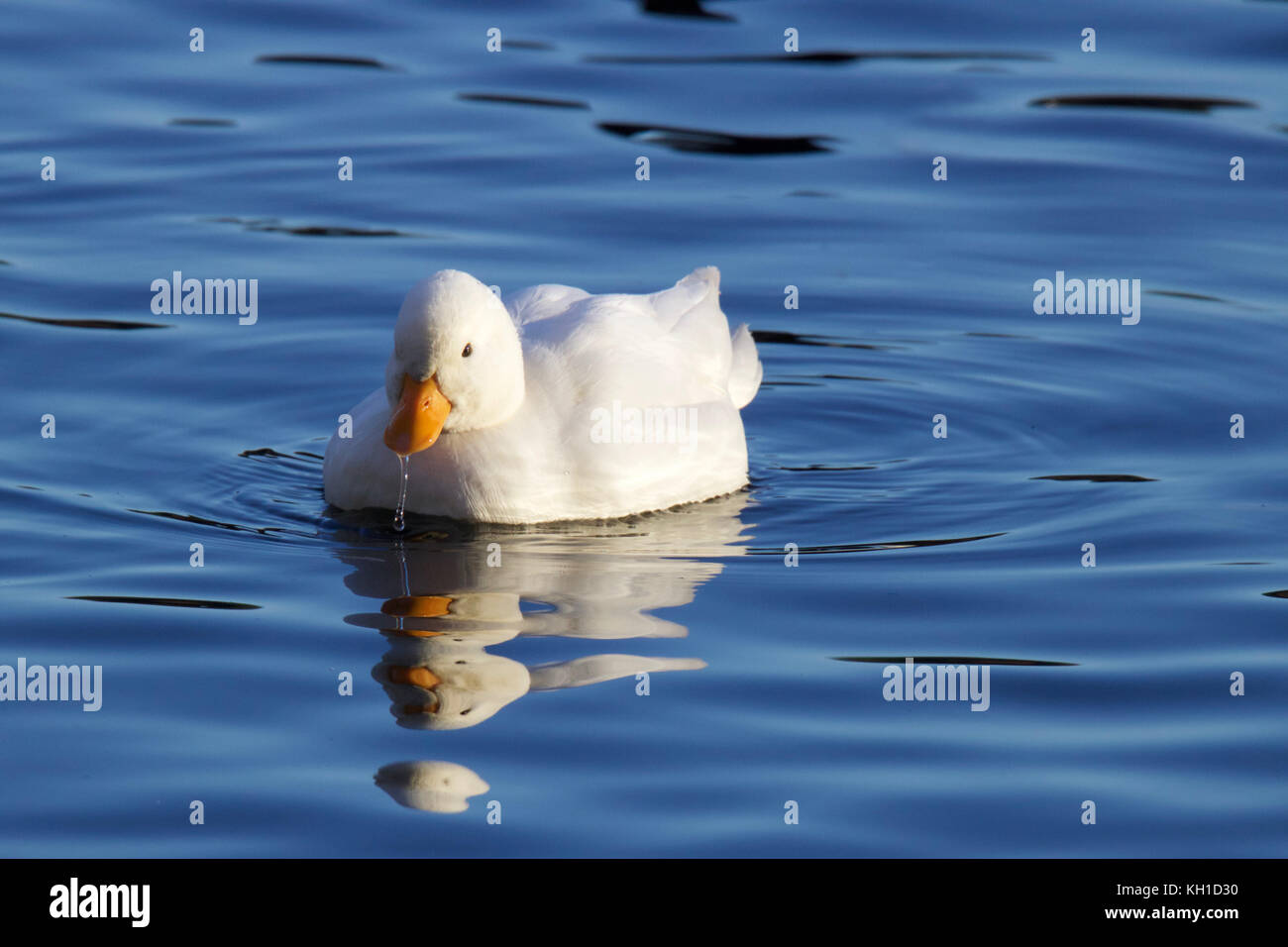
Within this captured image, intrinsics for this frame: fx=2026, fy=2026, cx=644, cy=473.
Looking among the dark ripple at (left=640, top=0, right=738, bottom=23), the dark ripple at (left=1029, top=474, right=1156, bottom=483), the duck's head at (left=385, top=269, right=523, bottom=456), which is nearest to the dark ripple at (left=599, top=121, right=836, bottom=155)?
the dark ripple at (left=640, top=0, right=738, bottom=23)

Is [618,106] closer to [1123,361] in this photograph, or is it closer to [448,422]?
[1123,361]

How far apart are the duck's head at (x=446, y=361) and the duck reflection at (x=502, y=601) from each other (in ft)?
1.56

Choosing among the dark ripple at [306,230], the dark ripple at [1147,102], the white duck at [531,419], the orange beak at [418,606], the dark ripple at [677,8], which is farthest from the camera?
the dark ripple at [677,8]

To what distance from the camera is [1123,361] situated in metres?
10.7

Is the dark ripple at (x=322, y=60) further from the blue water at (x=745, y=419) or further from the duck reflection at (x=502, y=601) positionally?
the duck reflection at (x=502, y=601)

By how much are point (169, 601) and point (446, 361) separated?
139cm

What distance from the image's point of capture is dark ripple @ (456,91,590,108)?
15195 millimetres

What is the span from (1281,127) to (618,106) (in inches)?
188

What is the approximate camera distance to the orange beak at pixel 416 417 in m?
7.80

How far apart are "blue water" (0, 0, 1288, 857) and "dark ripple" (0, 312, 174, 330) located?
0.08 metres

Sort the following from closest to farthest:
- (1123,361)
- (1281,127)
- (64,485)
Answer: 1. (64,485)
2. (1123,361)
3. (1281,127)

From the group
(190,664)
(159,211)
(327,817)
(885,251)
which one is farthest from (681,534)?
(159,211)

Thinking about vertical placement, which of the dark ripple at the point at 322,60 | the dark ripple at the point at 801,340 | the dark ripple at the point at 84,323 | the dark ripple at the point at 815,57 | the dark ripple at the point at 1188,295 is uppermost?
the dark ripple at the point at 322,60

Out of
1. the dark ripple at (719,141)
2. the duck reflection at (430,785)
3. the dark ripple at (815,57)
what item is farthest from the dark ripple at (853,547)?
the dark ripple at (815,57)
